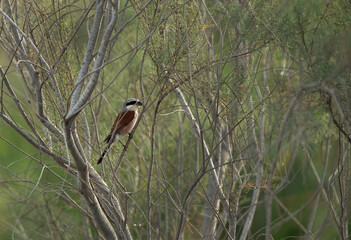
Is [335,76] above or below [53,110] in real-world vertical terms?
below

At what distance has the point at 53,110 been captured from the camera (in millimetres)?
3473

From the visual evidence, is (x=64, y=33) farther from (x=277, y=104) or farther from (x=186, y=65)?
(x=277, y=104)

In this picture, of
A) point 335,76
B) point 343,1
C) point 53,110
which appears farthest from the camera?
point 53,110

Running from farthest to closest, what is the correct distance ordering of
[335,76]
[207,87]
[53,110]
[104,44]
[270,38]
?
[53,110] → [207,87] → [270,38] → [104,44] → [335,76]

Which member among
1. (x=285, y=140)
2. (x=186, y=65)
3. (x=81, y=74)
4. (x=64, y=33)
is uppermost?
(x=64, y=33)

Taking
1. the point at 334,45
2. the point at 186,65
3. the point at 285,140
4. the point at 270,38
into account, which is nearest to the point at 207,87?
the point at 186,65

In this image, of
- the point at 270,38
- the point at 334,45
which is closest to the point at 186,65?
the point at 270,38

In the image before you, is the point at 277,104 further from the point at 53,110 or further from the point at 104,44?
the point at 53,110

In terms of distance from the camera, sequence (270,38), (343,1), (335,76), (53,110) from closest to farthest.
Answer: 1. (335,76)
2. (343,1)
3. (270,38)
4. (53,110)

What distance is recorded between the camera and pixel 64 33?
138 inches

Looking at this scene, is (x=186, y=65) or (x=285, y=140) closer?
(x=285, y=140)

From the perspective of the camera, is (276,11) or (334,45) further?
(276,11)

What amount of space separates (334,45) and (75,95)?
1.31 m

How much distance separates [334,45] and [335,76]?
0.17 m
